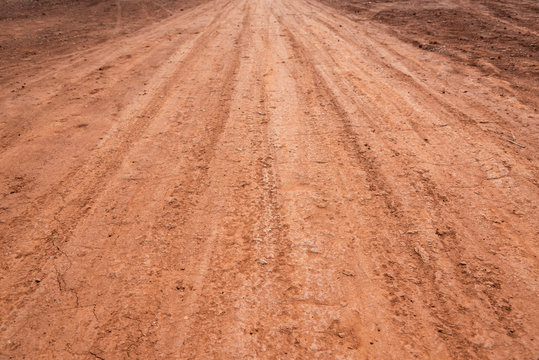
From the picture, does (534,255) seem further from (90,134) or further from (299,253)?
(90,134)

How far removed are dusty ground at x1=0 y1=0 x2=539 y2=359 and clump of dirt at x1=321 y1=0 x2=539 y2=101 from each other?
0.18 metres

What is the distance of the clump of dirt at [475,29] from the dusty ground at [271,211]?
0.18 metres

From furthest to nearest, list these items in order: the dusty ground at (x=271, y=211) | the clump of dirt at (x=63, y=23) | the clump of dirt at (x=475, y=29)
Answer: the clump of dirt at (x=63, y=23) < the clump of dirt at (x=475, y=29) < the dusty ground at (x=271, y=211)

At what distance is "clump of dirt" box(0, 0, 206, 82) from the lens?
7.65 meters

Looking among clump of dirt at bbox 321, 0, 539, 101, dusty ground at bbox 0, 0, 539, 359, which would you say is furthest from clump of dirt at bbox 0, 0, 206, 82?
clump of dirt at bbox 321, 0, 539, 101

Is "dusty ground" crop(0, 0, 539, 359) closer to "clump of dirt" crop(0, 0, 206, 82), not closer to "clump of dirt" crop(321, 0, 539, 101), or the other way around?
"clump of dirt" crop(321, 0, 539, 101)

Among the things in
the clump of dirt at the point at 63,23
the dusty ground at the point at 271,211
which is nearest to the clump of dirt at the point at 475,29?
the dusty ground at the point at 271,211

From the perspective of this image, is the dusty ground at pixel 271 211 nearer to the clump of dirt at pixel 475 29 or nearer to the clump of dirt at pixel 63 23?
the clump of dirt at pixel 475 29

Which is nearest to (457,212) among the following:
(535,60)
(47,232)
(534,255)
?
(534,255)

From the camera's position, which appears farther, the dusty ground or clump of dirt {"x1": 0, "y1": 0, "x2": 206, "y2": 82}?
clump of dirt {"x1": 0, "y1": 0, "x2": 206, "y2": 82}

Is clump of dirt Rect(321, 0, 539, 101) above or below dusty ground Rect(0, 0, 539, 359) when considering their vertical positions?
above

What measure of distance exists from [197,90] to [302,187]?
3.08 meters

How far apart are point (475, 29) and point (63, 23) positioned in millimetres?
12387

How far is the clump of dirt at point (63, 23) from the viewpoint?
25.1 ft
